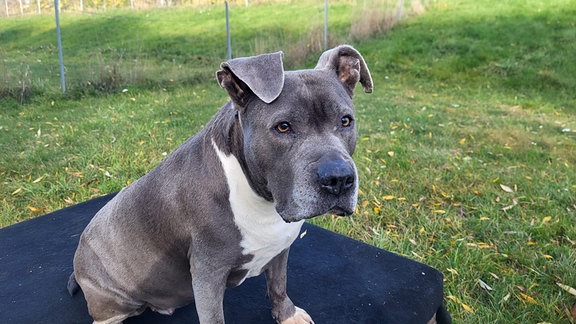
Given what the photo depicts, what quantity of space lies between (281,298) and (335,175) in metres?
1.00

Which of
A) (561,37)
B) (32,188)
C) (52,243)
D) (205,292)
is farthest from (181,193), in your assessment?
(561,37)

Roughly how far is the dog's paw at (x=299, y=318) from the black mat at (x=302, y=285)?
8 centimetres

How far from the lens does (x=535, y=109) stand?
26.1 feet

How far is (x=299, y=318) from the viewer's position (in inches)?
89.5

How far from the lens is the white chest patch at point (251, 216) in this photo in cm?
177

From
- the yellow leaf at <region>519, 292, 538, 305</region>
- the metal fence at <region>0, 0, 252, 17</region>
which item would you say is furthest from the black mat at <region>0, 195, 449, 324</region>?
the metal fence at <region>0, 0, 252, 17</region>

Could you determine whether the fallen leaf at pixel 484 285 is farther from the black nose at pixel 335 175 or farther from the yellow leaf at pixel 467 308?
the black nose at pixel 335 175

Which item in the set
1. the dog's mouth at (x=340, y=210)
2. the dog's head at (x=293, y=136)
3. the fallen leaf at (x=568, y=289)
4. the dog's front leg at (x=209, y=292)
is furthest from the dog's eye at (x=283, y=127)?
the fallen leaf at (x=568, y=289)

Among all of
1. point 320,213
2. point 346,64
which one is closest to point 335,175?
point 320,213

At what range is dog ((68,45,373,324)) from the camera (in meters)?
1.62

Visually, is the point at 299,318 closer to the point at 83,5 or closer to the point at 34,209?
the point at 34,209

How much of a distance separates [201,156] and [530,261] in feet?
8.97

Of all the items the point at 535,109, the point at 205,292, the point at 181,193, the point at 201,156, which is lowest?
the point at 535,109

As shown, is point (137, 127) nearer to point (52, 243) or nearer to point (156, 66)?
point (52, 243)
